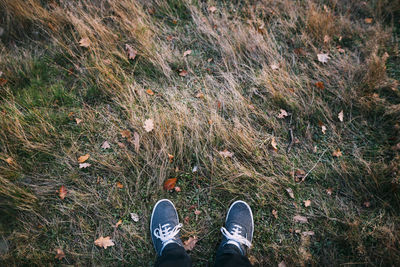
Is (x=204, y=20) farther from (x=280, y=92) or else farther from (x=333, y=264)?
(x=333, y=264)

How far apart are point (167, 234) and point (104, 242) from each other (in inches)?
22.3

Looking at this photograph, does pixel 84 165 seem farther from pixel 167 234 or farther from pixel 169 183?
pixel 167 234

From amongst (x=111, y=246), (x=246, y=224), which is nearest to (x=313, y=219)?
(x=246, y=224)

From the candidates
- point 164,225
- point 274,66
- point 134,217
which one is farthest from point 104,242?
point 274,66

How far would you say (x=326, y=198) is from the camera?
85.4 inches

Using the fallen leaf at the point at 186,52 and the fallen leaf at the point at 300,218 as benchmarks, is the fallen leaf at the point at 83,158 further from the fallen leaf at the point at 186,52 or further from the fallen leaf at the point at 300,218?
the fallen leaf at the point at 300,218

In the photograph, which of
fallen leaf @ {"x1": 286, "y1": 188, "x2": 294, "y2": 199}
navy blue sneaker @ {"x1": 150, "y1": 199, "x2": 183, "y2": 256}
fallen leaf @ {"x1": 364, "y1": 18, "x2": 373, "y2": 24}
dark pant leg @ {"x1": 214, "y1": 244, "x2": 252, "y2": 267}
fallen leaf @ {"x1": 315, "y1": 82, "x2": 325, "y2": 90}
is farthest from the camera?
fallen leaf @ {"x1": 364, "y1": 18, "x2": 373, "y2": 24}

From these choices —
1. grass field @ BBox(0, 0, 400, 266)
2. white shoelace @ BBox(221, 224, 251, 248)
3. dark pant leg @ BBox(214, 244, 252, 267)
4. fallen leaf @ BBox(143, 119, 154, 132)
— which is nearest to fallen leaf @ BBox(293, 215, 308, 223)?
grass field @ BBox(0, 0, 400, 266)

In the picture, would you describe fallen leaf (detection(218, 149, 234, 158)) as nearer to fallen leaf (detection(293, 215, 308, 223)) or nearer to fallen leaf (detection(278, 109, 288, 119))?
fallen leaf (detection(278, 109, 288, 119))

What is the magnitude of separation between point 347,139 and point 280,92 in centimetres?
89

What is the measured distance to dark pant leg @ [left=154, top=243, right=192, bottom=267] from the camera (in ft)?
5.98

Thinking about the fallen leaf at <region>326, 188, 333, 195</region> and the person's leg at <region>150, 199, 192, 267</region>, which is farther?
the fallen leaf at <region>326, 188, 333, 195</region>

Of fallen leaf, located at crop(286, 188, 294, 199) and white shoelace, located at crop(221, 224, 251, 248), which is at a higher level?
fallen leaf, located at crop(286, 188, 294, 199)

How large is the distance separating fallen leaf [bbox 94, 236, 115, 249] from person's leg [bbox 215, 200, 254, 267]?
0.97 m
